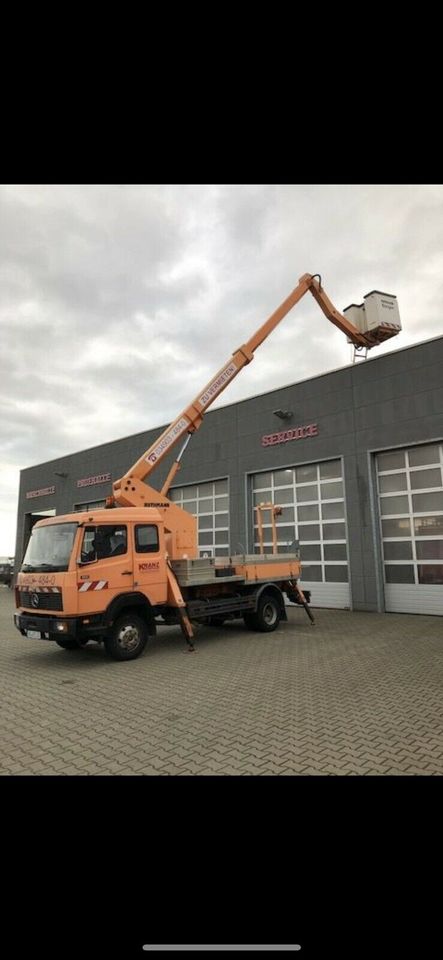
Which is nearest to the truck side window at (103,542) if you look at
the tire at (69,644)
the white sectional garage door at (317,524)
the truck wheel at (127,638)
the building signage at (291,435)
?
the truck wheel at (127,638)

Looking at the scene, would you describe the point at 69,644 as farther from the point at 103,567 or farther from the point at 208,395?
the point at 208,395

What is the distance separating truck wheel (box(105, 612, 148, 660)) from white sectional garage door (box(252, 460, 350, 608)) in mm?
6228

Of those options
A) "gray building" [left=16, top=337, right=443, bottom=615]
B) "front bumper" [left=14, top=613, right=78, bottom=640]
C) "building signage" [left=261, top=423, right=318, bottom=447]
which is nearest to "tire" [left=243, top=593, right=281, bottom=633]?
"gray building" [left=16, top=337, right=443, bottom=615]

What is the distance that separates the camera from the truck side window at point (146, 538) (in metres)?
8.45

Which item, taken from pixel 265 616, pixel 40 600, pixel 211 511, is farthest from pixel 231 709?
pixel 211 511

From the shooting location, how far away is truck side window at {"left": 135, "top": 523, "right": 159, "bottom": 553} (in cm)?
845

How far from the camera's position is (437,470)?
1235cm

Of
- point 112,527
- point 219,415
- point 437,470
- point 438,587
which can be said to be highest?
point 219,415

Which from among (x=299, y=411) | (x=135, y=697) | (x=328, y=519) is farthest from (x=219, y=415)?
(x=135, y=697)

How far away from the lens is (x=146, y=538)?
28.2 ft

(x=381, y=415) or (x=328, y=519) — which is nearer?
(x=381, y=415)

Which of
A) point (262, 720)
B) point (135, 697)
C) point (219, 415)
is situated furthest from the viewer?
point (219, 415)

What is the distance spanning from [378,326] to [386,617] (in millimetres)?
7541

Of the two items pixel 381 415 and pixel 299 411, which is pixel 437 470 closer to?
pixel 381 415
